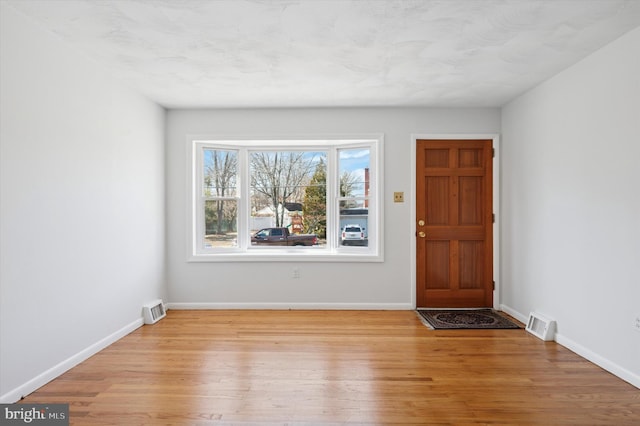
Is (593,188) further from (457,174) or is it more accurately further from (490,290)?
(490,290)

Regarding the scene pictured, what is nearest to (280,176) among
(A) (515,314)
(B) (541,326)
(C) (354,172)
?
(C) (354,172)

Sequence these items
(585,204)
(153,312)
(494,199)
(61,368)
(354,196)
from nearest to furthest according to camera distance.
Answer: (61,368)
(585,204)
(153,312)
(494,199)
(354,196)

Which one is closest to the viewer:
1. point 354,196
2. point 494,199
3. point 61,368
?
point 61,368

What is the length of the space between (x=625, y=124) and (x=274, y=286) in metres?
3.73

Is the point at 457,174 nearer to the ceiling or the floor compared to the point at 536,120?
nearer to the floor

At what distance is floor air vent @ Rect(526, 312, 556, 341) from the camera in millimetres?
3512

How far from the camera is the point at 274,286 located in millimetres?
4645

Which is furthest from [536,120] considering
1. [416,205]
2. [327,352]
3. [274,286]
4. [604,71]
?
[274,286]

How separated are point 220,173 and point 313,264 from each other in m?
1.70

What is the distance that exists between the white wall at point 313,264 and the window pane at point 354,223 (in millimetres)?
313

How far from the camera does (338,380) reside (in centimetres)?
270

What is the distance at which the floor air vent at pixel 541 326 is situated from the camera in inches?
138

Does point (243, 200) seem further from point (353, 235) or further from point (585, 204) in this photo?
point (585, 204)

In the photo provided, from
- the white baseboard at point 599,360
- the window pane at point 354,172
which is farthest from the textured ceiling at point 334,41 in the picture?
the white baseboard at point 599,360
